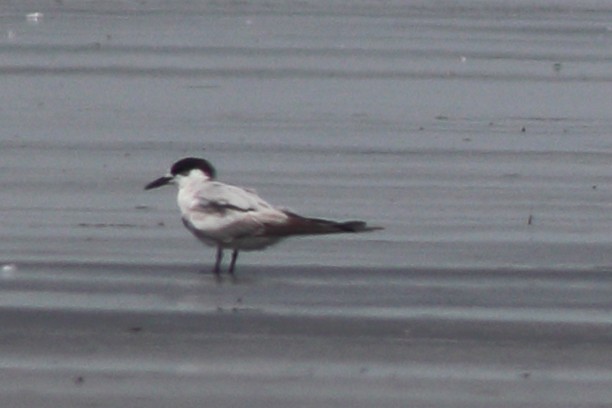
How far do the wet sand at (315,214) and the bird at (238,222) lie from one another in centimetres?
19

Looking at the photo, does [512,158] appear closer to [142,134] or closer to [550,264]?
[142,134]

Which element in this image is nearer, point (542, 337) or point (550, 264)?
point (542, 337)

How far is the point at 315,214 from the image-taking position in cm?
1266

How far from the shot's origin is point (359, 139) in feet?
53.2

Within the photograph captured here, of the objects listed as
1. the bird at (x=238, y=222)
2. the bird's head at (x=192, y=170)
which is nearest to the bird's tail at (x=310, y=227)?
the bird at (x=238, y=222)

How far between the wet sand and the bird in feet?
0.63

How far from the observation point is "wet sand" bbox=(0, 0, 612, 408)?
27.0 ft

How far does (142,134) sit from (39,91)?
106 inches

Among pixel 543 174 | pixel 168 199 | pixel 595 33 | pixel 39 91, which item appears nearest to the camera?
pixel 168 199

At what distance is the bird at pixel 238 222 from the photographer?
1086 cm

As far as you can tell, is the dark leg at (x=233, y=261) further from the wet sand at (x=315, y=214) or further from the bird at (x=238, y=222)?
the wet sand at (x=315, y=214)

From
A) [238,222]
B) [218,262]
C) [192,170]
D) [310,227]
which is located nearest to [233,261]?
[218,262]

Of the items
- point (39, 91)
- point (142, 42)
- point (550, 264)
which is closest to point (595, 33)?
point (142, 42)

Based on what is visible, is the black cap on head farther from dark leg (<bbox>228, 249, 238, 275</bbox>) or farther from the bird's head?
dark leg (<bbox>228, 249, 238, 275</bbox>)
